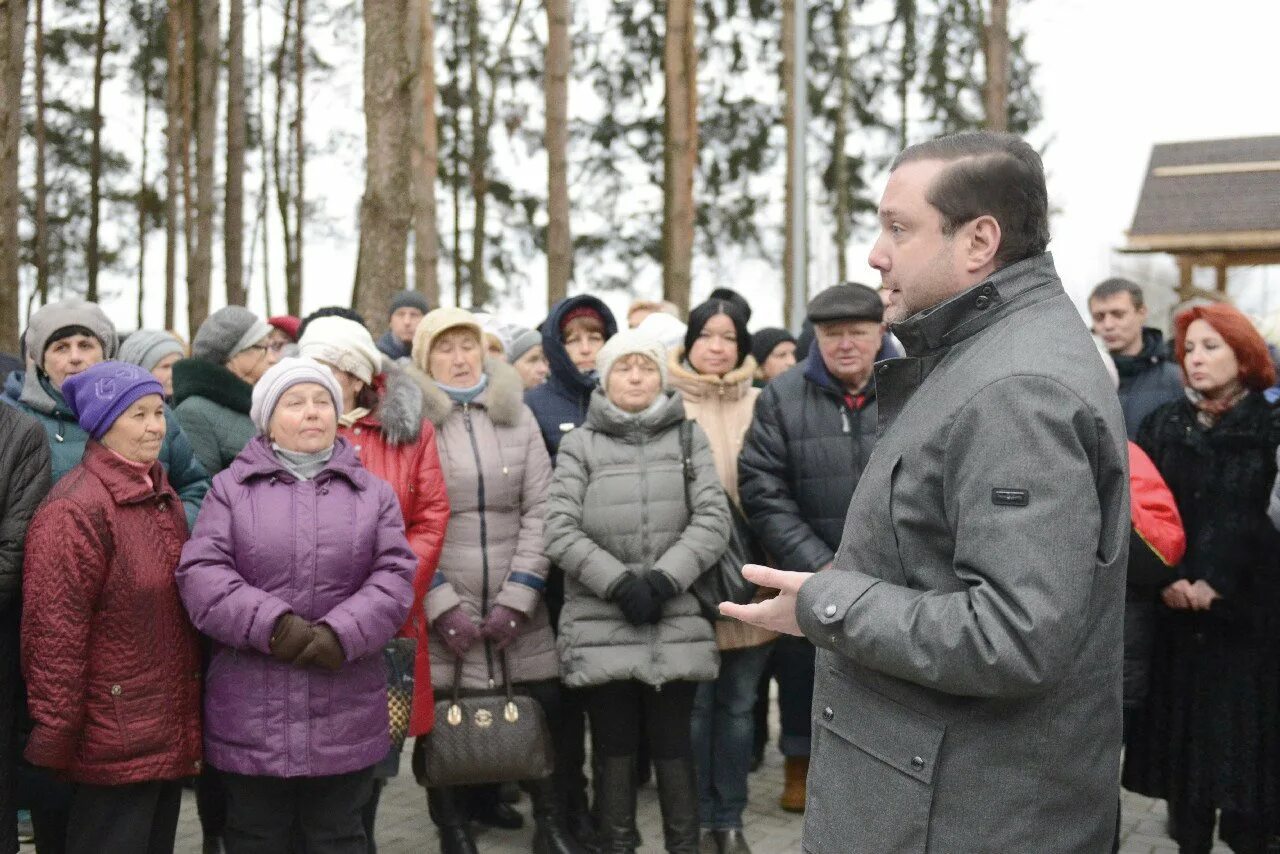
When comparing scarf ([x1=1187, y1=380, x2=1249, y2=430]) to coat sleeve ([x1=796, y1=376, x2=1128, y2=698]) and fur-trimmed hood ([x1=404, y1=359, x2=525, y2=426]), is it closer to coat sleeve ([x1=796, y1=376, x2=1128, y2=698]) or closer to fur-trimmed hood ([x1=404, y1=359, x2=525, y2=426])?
fur-trimmed hood ([x1=404, y1=359, x2=525, y2=426])

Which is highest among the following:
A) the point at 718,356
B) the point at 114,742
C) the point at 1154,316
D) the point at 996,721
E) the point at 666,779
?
the point at 1154,316

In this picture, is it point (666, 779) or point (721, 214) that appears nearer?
point (666, 779)

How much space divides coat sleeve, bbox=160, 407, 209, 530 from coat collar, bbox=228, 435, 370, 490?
534 millimetres

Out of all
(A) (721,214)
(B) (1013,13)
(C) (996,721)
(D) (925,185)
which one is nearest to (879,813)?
(C) (996,721)

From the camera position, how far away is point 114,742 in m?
3.54

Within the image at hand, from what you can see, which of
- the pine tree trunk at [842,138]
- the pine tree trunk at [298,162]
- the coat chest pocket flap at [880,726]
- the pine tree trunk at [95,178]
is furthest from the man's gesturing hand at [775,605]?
the pine tree trunk at [95,178]

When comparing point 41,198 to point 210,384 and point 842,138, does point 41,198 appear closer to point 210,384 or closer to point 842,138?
point 842,138

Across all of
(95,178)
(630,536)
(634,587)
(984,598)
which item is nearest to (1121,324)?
(630,536)

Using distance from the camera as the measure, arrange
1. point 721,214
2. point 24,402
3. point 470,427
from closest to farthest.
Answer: point 24,402 < point 470,427 < point 721,214

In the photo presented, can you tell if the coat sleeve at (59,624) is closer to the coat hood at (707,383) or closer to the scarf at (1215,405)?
the coat hood at (707,383)

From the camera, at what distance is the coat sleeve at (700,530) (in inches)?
177

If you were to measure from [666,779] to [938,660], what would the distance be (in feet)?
9.86

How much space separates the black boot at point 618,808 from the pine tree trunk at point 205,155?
48.7 ft

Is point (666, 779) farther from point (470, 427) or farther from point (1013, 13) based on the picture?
point (1013, 13)
